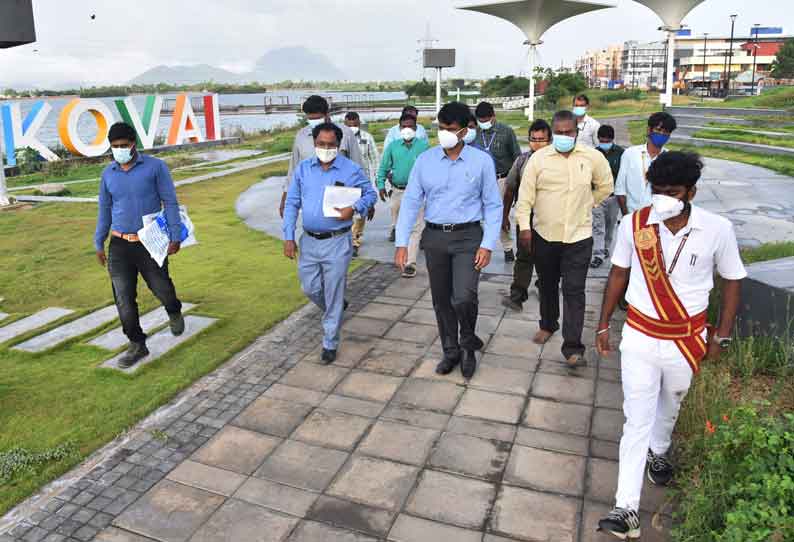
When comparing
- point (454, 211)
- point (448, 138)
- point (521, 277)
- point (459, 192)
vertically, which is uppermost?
point (448, 138)

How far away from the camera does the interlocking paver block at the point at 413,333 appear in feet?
18.3

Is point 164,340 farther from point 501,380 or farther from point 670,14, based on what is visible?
point 670,14

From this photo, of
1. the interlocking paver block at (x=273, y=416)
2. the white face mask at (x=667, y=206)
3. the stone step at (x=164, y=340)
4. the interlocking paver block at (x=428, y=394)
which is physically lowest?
the interlocking paver block at (x=273, y=416)

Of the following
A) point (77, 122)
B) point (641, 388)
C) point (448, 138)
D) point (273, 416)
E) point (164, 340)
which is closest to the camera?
point (641, 388)

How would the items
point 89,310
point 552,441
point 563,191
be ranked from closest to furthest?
point 552,441
point 563,191
point 89,310

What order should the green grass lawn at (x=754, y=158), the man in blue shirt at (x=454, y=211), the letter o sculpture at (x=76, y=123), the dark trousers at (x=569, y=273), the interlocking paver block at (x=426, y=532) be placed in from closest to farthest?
the interlocking paver block at (x=426, y=532) < the man in blue shirt at (x=454, y=211) < the dark trousers at (x=569, y=273) < the green grass lawn at (x=754, y=158) < the letter o sculpture at (x=76, y=123)

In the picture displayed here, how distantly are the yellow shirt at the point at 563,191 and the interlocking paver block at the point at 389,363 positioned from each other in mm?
1337

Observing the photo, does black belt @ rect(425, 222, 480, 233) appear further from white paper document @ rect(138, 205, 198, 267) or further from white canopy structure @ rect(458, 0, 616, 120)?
white canopy structure @ rect(458, 0, 616, 120)

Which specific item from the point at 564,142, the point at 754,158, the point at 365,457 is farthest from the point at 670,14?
the point at 365,457

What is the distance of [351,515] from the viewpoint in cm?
329

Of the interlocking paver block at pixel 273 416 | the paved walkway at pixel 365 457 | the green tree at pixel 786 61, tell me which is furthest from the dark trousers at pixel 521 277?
the green tree at pixel 786 61

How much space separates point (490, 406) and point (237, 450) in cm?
163

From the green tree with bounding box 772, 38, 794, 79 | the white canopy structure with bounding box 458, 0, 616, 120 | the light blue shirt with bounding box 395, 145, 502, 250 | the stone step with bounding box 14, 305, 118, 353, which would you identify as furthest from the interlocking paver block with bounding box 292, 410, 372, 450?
the green tree with bounding box 772, 38, 794, 79

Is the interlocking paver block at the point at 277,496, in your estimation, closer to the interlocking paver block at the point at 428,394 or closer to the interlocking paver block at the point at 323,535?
the interlocking paver block at the point at 323,535
